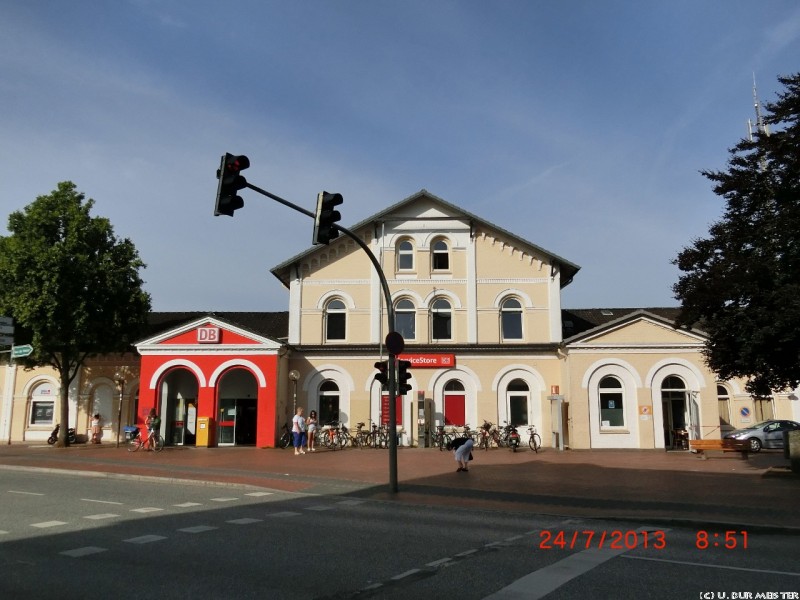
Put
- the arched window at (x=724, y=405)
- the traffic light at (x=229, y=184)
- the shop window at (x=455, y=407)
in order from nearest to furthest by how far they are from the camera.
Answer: the traffic light at (x=229, y=184), the shop window at (x=455, y=407), the arched window at (x=724, y=405)

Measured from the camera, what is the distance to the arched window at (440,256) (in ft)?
99.4

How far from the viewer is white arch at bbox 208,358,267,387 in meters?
27.2

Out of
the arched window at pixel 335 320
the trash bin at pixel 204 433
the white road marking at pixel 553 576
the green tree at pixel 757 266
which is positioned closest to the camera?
the white road marking at pixel 553 576

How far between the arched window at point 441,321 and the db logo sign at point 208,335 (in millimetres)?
9716

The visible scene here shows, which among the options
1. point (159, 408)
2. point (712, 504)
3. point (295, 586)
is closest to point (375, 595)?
point (295, 586)

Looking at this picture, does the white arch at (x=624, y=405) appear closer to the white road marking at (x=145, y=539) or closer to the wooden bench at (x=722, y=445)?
the wooden bench at (x=722, y=445)

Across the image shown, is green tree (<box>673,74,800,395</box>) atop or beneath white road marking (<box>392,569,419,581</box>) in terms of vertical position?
atop

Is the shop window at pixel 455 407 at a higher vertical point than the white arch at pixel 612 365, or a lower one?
lower

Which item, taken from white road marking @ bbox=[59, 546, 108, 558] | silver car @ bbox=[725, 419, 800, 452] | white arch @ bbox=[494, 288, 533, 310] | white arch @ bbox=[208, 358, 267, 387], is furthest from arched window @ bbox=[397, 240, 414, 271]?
white road marking @ bbox=[59, 546, 108, 558]

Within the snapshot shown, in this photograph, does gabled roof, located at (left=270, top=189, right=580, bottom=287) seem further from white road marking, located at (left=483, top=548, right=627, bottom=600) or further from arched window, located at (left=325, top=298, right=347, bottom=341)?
white road marking, located at (left=483, top=548, right=627, bottom=600)

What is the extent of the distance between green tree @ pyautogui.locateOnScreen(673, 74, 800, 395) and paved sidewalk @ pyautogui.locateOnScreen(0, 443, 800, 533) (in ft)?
10.2

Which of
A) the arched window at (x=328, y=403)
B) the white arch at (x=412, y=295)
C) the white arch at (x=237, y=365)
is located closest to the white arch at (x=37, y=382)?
the white arch at (x=237, y=365)

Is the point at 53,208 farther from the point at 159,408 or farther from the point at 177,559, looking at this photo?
the point at 177,559

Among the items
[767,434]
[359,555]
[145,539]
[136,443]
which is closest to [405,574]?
[359,555]
